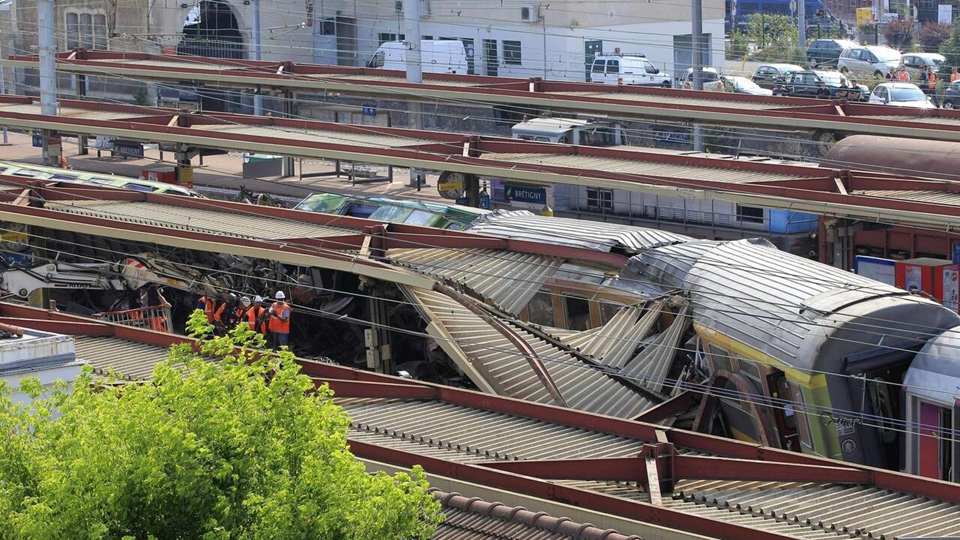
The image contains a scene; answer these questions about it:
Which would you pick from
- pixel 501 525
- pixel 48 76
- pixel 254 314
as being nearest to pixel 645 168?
pixel 254 314

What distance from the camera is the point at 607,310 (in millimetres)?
19188

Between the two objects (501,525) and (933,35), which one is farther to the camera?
(933,35)

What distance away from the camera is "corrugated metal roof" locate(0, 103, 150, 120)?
35.2 meters

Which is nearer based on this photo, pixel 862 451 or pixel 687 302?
pixel 862 451

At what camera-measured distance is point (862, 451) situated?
15.0 m

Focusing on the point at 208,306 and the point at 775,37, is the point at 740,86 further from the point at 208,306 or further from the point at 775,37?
the point at 208,306

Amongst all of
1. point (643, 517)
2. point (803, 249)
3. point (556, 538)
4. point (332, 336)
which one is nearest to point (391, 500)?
point (556, 538)

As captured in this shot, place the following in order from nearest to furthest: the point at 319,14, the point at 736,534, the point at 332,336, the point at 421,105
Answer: the point at 736,534
the point at 332,336
the point at 421,105
the point at 319,14

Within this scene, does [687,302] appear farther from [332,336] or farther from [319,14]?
[319,14]

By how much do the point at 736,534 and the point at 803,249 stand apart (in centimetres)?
1539

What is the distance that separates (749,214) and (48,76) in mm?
18188

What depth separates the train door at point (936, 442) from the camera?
14.2 m

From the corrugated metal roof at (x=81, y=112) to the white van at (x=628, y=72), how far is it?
670 inches

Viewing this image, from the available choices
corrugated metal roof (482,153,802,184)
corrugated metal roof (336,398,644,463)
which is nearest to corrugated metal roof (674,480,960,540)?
corrugated metal roof (336,398,644,463)
